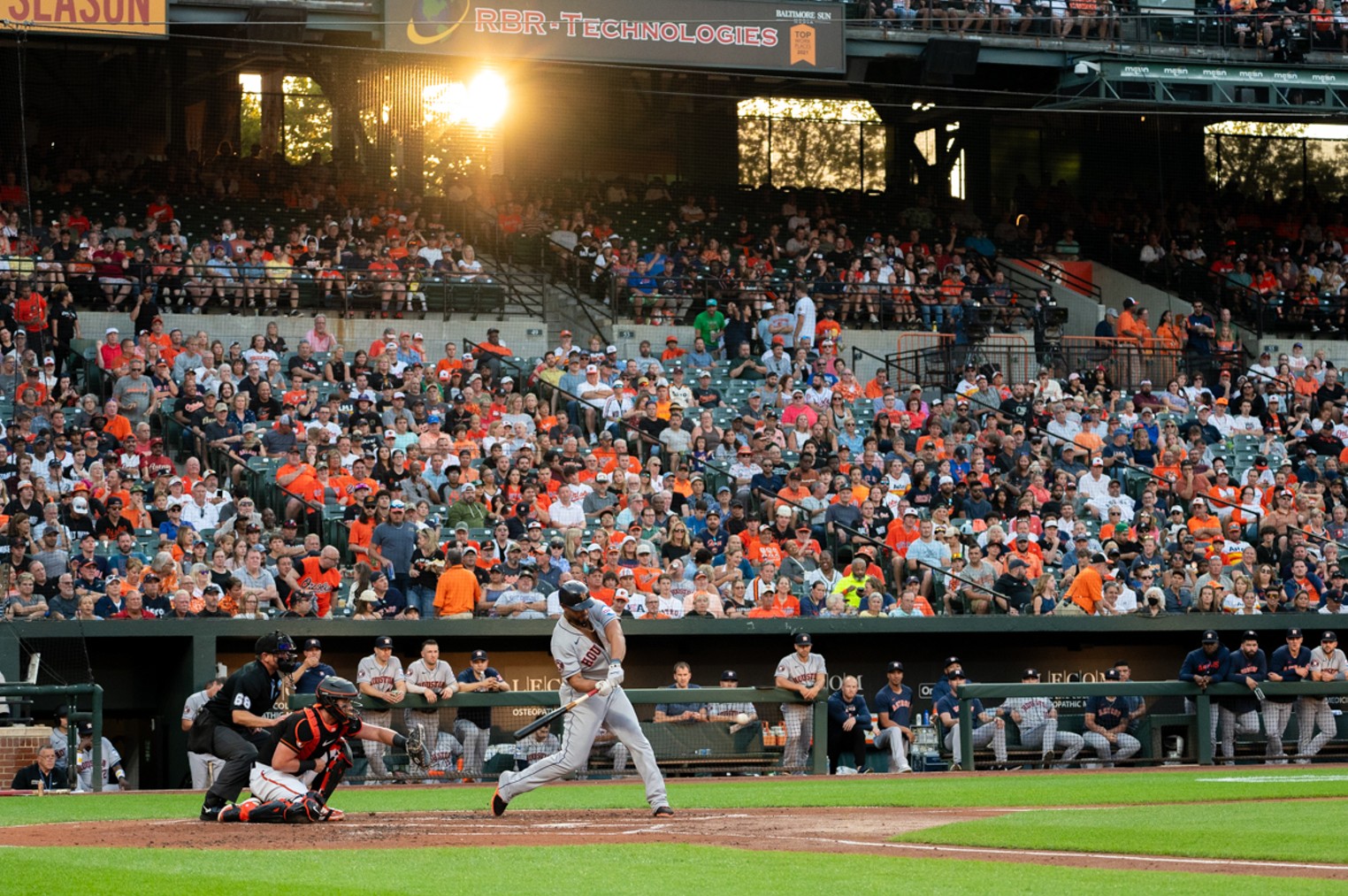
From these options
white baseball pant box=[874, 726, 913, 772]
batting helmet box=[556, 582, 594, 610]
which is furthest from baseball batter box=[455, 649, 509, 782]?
batting helmet box=[556, 582, 594, 610]

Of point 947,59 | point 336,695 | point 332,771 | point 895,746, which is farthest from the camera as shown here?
point 947,59

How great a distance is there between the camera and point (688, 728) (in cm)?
1750

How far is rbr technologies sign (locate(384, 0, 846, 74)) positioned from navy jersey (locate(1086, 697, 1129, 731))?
14126 millimetres

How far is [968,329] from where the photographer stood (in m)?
29.9

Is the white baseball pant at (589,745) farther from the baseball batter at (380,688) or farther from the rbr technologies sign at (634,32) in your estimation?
the rbr technologies sign at (634,32)

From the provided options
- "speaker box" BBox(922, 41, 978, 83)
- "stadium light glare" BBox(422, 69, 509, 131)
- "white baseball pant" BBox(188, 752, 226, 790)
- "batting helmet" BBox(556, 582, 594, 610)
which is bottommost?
"white baseball pant" BBox(188, 752, 226, 790)

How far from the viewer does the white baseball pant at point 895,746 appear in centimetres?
1848

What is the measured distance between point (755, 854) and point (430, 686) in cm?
817

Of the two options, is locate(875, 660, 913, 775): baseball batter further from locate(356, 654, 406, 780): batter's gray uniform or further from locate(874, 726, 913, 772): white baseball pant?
locate(356, 654, 406, 780): batter's gray uniform

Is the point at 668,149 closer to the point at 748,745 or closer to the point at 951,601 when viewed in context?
the point at 951,601

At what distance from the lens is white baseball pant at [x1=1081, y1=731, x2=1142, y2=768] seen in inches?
725

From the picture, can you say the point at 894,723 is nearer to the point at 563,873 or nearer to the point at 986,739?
the point at 986,739

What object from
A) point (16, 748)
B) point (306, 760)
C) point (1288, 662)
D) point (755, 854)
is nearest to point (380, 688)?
point (16, 748)

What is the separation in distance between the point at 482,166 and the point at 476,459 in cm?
1198
